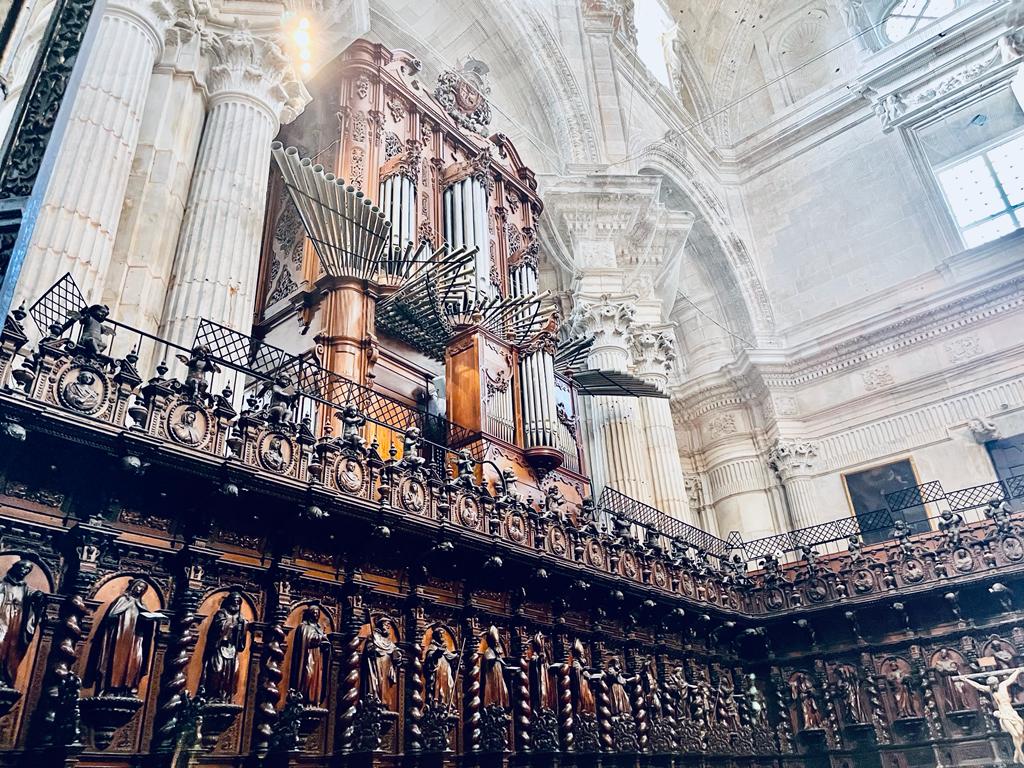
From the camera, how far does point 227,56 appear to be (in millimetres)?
7348

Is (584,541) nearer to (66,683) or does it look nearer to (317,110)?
(66,683)

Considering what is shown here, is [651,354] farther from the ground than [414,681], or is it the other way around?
[651,354]

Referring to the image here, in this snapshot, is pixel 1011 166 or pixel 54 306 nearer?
pixel 54 306

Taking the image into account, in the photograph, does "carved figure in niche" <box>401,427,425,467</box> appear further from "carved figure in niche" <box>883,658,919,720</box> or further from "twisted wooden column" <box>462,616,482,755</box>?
"carved figure in niche" <box>883,658,919,720</box>

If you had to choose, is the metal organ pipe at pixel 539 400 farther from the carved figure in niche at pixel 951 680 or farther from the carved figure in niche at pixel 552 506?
the carved figure in niche at pixel 951 680

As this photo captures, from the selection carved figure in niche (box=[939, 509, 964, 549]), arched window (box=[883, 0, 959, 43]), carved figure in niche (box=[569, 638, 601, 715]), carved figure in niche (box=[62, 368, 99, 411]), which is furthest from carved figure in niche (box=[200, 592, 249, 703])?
arched window (box=[883, 0, 959, 43])

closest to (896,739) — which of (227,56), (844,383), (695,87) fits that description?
(844,383)

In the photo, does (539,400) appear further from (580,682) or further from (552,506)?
(580,682)

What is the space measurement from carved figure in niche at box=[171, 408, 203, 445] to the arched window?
19.9 m

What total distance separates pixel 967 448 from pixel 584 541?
33.2 feet

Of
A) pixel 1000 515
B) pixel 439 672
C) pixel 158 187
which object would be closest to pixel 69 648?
pixel 439 672

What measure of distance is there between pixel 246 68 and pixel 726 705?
364 inches

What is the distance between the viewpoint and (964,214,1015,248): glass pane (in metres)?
15.1

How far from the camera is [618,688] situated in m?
7.33
